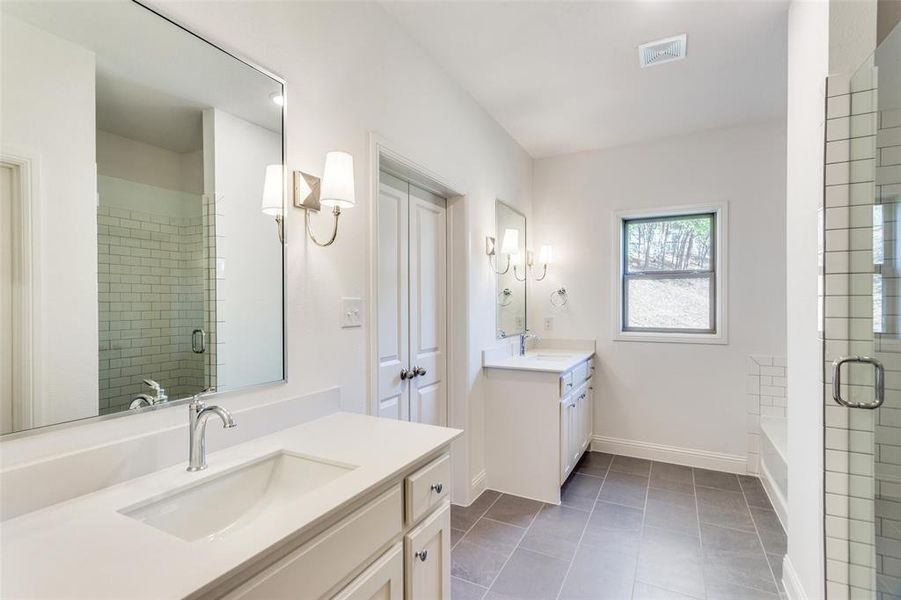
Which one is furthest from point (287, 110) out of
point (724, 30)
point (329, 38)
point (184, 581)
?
point (724, 30)

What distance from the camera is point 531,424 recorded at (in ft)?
9.41

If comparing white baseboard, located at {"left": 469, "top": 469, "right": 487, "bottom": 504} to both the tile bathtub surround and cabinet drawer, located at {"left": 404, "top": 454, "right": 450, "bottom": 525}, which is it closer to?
cabinet drawer, located at {"left": 404, "top": 454, "right": 450, "bottom": 525}

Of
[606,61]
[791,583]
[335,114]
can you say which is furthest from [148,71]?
[791,583]

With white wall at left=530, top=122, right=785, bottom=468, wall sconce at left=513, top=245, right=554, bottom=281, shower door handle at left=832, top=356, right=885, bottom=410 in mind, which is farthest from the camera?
wall sconce at left=513, top=245, right=554, bottom=281

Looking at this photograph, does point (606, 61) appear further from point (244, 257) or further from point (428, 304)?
point (244, 257)

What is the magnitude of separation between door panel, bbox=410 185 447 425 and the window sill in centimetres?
180

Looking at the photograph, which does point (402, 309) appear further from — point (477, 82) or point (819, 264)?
point (819, 264)

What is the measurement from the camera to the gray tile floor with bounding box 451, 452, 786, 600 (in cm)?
199

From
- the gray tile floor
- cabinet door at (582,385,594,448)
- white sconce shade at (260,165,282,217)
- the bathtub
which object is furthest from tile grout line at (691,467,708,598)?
white sconce shade at (260,165,282,217)

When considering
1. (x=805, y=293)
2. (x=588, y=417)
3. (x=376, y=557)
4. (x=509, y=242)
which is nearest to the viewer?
(x=376, y=557)

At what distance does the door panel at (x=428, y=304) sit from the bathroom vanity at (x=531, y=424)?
42 cm

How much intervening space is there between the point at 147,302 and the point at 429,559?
1.12 m

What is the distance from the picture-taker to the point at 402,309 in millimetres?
2418

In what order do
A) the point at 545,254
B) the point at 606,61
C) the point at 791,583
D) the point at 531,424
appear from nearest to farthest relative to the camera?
the point at 791,583
the point at 606,61
the point at 531,424
the point at 545,254
